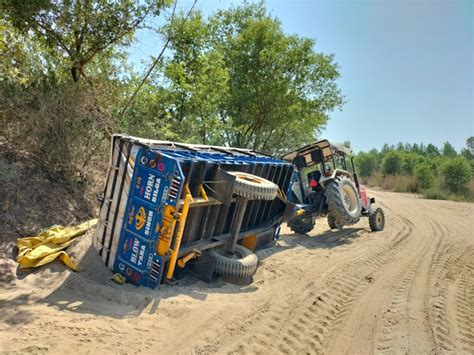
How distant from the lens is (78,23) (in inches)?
289

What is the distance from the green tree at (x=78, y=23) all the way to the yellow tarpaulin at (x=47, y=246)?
→ 364 centimetres

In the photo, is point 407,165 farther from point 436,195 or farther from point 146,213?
point 146,213

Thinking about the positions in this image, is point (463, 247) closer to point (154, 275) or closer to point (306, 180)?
point (306, 180)

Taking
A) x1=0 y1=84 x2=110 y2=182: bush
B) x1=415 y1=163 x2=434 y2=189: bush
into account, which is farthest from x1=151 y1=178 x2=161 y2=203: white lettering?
x1=415 y1=163 x2=434 y2=189: bush

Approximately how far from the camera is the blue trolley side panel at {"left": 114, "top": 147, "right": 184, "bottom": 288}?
471 centimetres

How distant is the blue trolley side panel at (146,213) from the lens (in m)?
4.71

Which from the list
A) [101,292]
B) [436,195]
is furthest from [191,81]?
[436,195]

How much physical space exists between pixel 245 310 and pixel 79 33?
20.8ft

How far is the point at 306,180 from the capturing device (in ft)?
34.2

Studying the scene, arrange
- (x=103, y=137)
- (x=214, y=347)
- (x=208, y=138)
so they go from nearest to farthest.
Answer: (x=214, y=347), (x=103, y=137), (x=208, y=138)

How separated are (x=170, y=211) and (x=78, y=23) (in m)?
4.85

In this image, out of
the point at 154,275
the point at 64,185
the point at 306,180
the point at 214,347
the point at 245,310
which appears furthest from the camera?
the point at 306,180

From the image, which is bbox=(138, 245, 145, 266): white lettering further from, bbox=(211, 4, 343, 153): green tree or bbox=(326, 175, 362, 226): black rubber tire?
bbox=(211, 4, 343, 153): green tree

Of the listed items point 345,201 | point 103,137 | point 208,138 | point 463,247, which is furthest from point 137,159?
point 208,138
